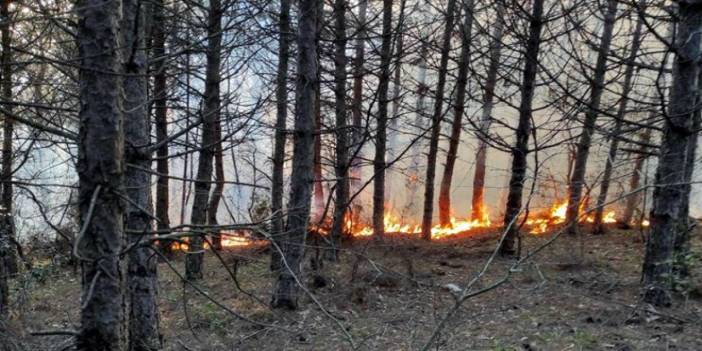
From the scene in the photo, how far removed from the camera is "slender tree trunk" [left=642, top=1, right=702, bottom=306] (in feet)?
16.4

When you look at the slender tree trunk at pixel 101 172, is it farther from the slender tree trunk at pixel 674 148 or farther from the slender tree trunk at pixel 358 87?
the slender tree trunk at pixel 674 148

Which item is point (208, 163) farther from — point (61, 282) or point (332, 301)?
point (61, 282)

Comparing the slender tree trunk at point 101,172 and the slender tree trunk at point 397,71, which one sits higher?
the slender tree trunk at point 397,71

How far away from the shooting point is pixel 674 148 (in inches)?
201

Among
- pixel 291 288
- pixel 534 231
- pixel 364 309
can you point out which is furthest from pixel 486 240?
pixel 291 288

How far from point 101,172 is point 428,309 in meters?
5.89

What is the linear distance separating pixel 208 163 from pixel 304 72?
3.59 metres

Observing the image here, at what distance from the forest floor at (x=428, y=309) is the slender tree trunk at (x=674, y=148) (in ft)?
1.15

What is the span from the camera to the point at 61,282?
1084 centimetres

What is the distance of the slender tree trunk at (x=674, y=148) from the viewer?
197 inches

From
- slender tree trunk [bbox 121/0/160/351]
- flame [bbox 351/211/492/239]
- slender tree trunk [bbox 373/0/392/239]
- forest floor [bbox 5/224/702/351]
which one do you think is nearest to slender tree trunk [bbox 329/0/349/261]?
forest floor [bbox 5/224/702/351]

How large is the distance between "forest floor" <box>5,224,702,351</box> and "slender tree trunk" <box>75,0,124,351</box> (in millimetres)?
1250

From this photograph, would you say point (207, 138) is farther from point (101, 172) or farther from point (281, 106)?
point (101, 172)

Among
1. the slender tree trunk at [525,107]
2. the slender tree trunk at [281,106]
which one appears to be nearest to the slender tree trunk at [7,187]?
the slender tree trunk at [281,106]
